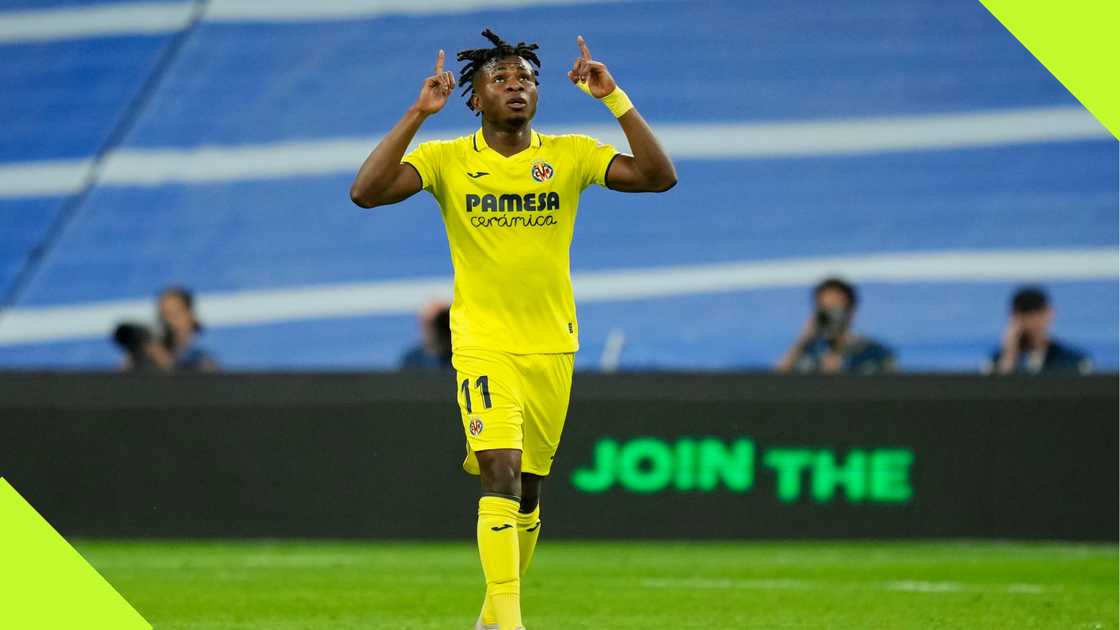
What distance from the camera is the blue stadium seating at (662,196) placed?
53.9 feet

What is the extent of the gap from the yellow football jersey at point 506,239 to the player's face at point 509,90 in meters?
0.18

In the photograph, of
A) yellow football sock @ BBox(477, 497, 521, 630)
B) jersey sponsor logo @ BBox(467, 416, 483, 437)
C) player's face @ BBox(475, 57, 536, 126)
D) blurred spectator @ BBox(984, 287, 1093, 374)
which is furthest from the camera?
blurred spectator @ BBox(984, 287, 1093, 374)

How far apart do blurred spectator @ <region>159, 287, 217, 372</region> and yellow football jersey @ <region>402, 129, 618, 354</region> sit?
231 inches

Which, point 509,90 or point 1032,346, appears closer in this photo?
point 509,90

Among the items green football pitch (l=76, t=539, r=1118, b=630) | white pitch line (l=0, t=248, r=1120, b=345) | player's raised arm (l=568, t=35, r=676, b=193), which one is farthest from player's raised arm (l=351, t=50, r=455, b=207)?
white pitch line (l=0, t=248, r=1120, b=345)

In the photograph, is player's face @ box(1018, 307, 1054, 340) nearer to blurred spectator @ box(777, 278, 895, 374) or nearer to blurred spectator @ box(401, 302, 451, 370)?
blurred spectator @ box(777, 278, 895, 374)

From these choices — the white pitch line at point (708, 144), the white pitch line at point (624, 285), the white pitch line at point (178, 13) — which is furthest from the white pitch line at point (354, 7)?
the white pitch line at point (624, 285)

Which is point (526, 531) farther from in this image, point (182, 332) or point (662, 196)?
point (662, 196)

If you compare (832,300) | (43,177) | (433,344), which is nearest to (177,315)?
(433,344)

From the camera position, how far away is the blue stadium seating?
53.9ft

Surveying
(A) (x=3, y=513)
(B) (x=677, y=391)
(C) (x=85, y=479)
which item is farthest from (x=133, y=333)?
(B) (x=677, y=391)

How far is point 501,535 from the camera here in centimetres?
661

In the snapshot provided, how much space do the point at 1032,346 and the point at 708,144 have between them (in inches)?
251

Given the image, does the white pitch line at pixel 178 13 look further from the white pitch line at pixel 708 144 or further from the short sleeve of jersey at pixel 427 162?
the short sleeve of jersey at pixel 427 162
